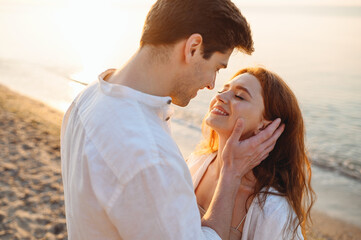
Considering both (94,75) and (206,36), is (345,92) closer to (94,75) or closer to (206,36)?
(94,75)

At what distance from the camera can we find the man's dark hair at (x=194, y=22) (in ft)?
6.25

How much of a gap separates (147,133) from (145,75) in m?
0.42

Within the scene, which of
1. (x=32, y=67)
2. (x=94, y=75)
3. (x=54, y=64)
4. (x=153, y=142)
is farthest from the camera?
(x=54, y=64)

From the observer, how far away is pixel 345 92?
46.6ft

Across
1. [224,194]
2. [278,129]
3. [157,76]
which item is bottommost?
[224,194]

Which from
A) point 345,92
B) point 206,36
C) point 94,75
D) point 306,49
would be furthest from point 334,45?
point 206,36

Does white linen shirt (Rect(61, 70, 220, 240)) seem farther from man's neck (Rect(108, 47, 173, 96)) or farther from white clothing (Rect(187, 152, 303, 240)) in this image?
white clothing (Rect(187, 152, 303, 240))

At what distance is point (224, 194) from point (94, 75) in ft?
47.3

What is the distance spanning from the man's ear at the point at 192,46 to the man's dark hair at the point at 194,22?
33mm

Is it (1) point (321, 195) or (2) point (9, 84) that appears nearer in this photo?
(1) point (321, 195)

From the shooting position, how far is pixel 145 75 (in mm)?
1806

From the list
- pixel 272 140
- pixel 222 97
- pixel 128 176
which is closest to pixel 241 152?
pixel 272 140

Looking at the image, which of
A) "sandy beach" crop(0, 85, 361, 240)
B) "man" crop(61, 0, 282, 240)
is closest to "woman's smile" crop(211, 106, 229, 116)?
"man" crop(61, 0, 282, 240)

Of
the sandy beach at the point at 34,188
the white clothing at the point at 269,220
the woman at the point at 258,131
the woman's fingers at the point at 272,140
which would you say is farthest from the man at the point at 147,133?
the sandy beach at the point at 34,188
